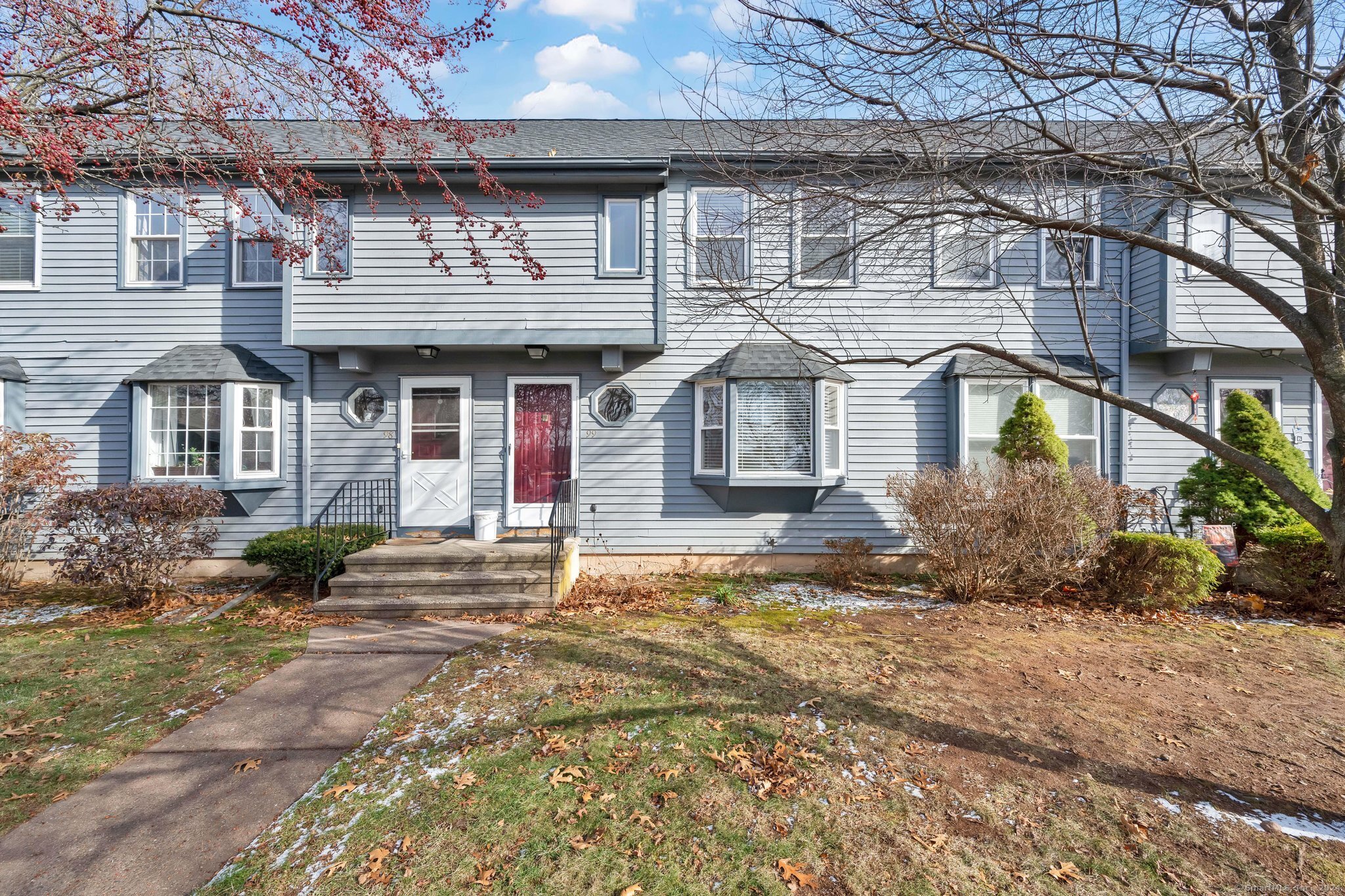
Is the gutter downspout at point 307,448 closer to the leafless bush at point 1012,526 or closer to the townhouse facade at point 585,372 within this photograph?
the townhouse facade at point 585,372

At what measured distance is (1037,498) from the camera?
6.12m

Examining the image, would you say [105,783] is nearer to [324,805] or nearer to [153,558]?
[324,805]

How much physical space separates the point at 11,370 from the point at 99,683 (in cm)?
617

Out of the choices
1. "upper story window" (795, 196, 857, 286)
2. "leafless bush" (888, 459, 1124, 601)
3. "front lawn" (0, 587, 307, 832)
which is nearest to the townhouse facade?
"leafless bush" (888, 459, 1124, 601)

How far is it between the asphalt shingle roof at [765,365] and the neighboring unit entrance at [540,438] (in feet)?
6.06

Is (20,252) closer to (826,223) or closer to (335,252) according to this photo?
(335,252)

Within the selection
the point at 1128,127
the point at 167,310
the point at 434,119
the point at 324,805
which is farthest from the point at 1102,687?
the point at 167,310

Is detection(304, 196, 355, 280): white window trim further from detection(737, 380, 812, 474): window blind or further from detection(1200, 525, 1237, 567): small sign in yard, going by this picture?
detection(1200, 525, 1237, 567): small sign in yard

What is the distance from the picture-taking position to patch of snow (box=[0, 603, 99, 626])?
6098mm

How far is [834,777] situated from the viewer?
3.13m

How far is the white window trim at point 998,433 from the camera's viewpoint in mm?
7863

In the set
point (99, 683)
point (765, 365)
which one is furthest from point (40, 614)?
point (765, 365)

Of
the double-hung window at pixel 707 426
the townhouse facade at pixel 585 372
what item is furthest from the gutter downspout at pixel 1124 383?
the double-hung window at pixel 707 426

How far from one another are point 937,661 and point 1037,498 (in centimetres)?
255
